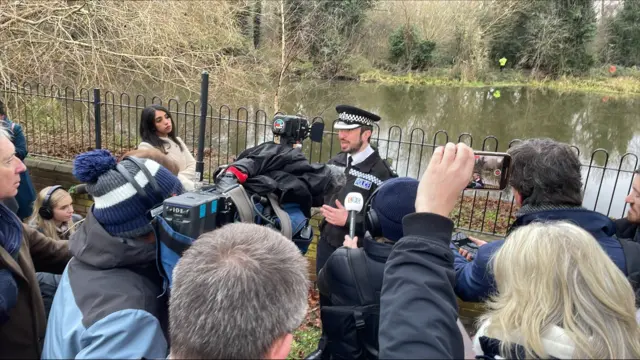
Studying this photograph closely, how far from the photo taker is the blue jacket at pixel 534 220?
174cm

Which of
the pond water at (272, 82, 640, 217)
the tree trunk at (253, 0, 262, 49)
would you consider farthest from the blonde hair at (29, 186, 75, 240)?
the tree trunk at (253, 0, 262, 49)

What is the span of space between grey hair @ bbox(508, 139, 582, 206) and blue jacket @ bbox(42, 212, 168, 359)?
1.55 m

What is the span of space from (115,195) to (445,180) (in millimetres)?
1012

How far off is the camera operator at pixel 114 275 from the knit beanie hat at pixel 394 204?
0.74 m

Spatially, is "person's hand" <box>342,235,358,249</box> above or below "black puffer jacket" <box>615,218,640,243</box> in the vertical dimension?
above

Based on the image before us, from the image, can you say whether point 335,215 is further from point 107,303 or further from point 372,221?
point 107,303

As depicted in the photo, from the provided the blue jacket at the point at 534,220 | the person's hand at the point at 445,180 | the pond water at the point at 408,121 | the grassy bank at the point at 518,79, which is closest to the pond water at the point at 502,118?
the pond water at the point at 408,121

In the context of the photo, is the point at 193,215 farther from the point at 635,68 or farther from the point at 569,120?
the point at 635,68

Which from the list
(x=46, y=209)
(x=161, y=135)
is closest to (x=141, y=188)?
(x=46, y=209)

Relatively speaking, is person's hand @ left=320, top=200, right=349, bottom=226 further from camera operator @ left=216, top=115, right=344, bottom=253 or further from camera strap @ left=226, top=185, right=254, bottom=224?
camera strap @ left=226, top=185, right=254, bottom=224

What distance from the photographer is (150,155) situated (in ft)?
10.5

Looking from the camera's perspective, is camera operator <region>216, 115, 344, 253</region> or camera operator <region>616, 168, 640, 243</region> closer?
camera operator <region>216, 115, 344, 253</region>

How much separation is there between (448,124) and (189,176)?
1160 centimetres

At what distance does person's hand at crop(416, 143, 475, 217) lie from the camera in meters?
1.12
